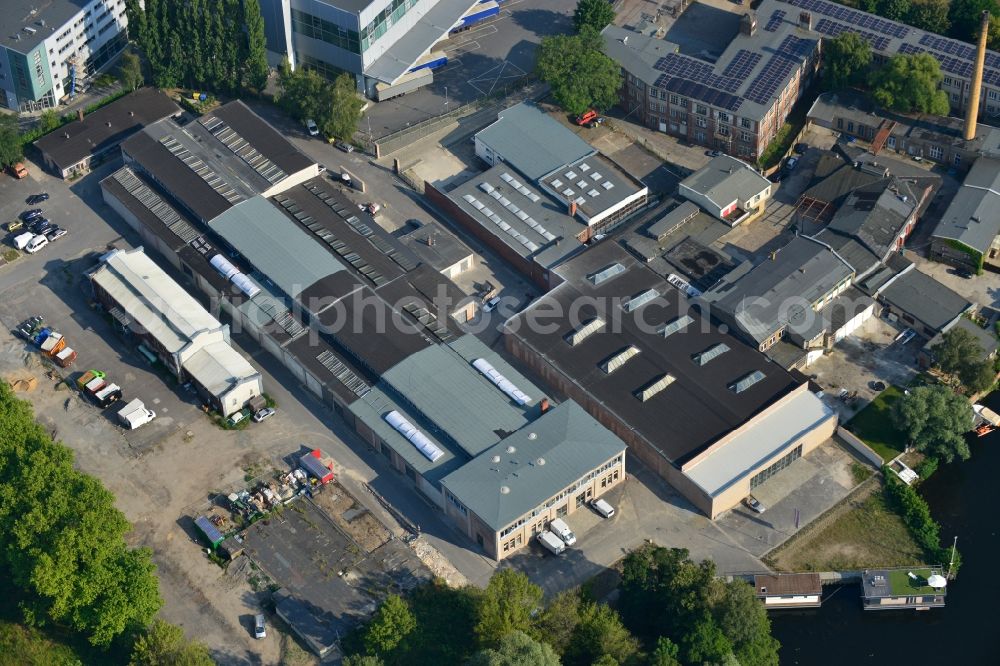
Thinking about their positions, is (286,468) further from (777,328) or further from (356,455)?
(777,328)

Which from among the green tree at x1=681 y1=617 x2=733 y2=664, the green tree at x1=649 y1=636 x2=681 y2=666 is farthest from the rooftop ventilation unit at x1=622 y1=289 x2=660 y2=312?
the green tree at x1=649 y1=636 x2=681 y2=666

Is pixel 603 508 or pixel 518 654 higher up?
pixel 518 654

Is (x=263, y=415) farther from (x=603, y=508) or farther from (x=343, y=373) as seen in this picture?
(x=603, y=508)

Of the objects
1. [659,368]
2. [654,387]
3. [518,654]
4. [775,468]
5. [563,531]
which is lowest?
[563,531]

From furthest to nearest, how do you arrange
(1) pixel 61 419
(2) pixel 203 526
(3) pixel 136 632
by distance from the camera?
(1) pixel 61 419, (2) pixel 203 526, (3) pixel 136 632

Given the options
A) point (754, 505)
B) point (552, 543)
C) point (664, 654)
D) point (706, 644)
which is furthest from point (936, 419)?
point (664, 654)

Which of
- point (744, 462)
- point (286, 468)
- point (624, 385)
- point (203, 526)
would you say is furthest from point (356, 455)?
point (744, 462)

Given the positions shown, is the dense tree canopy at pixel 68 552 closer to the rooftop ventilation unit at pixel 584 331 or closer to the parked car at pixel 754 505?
the rooftop ventilation unit at pixel 584 331
